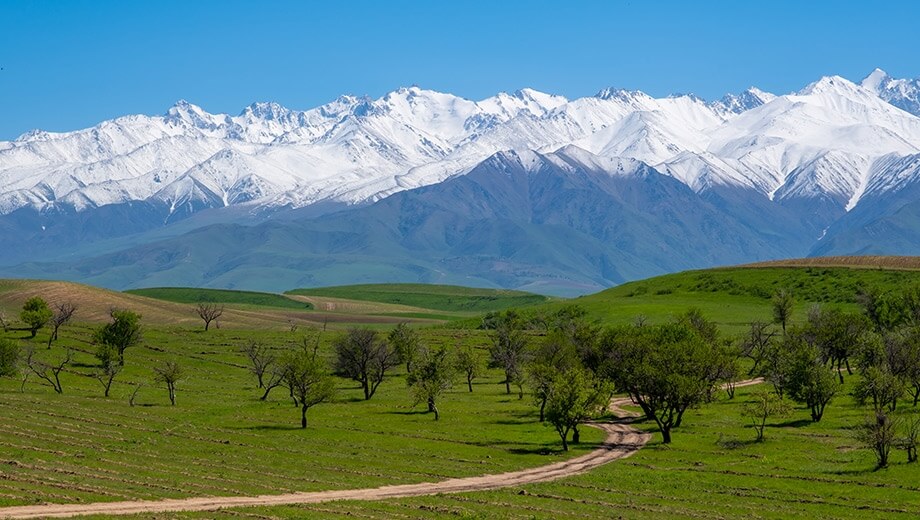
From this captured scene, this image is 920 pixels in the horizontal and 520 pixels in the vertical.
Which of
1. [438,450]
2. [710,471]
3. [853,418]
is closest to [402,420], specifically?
[438,450]

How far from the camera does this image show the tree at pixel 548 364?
11250cm

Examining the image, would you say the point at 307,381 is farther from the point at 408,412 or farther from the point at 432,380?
the point at 432,380

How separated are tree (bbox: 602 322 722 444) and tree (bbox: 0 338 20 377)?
74.0m

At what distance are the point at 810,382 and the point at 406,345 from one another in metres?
67.3

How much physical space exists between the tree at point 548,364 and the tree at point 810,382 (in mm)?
25964

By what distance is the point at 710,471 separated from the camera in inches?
3391

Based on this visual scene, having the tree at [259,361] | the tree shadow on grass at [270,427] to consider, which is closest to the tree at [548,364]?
the tree shadow on grass at [270,427]

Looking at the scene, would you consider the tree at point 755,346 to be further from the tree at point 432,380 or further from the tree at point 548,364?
the tree at point 432,380

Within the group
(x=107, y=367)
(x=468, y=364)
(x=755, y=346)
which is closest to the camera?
(x=107, y=367)

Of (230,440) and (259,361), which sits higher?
(259,361)

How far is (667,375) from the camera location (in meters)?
107

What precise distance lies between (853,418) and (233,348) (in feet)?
346

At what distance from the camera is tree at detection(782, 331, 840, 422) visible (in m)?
110

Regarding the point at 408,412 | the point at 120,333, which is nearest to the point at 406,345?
the point at 408,412
